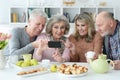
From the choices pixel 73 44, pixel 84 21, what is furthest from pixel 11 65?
pixel 84 21

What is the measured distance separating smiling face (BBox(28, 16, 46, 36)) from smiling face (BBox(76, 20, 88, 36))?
43 cm

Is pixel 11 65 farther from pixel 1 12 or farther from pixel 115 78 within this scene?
pixel 1 12

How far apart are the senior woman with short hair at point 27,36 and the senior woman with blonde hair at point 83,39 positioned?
415 millimetres

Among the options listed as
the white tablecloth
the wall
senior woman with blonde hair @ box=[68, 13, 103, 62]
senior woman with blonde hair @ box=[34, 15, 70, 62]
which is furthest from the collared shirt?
the wall

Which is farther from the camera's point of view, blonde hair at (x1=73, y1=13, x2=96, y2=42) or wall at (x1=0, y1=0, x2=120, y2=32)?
wall at (x1=0, y1=0, x2=120, y2=32)

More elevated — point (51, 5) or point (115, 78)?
point (51, 5)

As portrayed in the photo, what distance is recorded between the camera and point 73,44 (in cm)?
313

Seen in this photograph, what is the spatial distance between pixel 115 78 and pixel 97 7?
3.72 meters

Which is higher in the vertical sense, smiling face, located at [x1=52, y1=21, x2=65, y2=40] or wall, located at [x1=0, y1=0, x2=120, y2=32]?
wall, located at [x1=0, y1=0, x2=120, y2=32]

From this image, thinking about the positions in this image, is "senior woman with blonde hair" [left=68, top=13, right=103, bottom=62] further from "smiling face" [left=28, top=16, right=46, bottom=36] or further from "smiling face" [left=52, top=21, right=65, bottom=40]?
"smiling face" [left=28, top=16, right=46, bottom=36]

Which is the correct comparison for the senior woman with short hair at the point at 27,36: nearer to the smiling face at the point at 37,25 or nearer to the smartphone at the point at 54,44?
the smiling face at the point at 37,25

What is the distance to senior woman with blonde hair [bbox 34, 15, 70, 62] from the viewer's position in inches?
119

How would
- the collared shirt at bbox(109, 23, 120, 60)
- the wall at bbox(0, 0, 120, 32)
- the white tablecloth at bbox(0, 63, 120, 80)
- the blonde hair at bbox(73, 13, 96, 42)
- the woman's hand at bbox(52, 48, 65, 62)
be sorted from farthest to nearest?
the wall at bbox(0, 0, 120, 32)
the blonde hair at bbox(73, 13, 96, 42)
the collared shirt at bbox(109, 23, 120, 60)
the woman's hand at bbox(52, 48, 65, 62)
the white tablecloth at bbox(0, 63, 120, 80)

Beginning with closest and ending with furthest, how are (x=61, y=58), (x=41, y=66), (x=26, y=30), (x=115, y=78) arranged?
(x=115, y=78) → (x=41, y=66) → (x=61, y=58) → (x=26, y=30)
